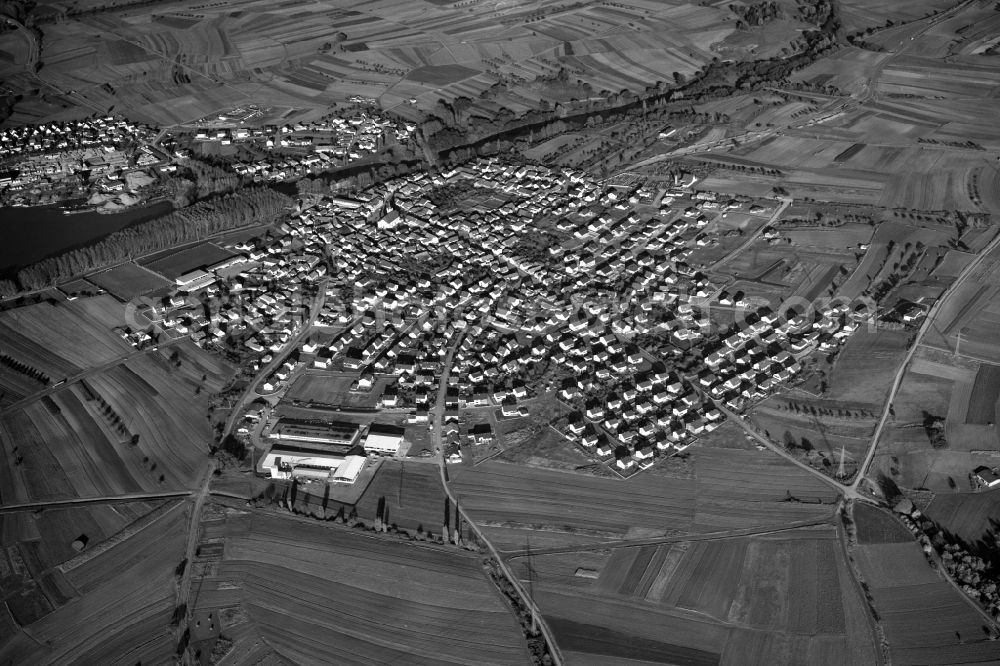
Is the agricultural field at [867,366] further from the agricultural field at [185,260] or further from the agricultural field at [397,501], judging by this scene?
the agricultural field at [185,260]

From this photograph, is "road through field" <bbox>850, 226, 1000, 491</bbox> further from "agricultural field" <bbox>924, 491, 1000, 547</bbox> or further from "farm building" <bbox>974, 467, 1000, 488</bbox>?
"farm building" <bbox>974, 467, 1000, 488</bbox>

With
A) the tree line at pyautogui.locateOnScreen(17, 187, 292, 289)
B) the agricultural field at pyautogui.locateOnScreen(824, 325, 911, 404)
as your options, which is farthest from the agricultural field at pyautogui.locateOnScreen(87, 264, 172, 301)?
the agricultural field at pyautogui.locateOnScreen(824, 325, 911, 404)

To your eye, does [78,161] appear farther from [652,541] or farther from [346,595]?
[652,541]

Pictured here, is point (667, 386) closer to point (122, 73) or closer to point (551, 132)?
point (551, 132)

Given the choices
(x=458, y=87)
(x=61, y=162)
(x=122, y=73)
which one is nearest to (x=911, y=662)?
(x=458, y=87)

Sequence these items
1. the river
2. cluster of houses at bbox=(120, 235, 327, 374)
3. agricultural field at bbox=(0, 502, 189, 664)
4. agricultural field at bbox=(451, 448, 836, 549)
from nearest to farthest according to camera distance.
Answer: agricultural field at bbox=(0, 502, 189, 664)
agricultural field at bbox=(451, 448, 836, 549)
cluster of houses at bbox=(120, 235, 327, 374)
the river

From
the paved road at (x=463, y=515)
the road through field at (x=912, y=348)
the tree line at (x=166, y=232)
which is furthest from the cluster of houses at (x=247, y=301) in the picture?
the road through field at (x=912, y=348)
